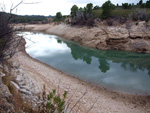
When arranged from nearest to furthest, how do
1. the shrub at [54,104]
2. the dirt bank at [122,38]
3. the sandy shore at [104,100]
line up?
the shrub at [54,104], the sandy shore at [104,100], the dirt bank at [122,38]

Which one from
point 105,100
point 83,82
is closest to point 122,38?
point 83,82

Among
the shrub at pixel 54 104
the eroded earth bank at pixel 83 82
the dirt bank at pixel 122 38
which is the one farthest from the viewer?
the dirt bank at pixel 122 38

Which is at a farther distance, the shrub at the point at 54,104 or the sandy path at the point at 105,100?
the sandy path at the point at 105,100

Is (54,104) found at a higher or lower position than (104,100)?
higher

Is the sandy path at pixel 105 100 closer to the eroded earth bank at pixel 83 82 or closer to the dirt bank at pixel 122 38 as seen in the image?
the eroded earth bank at pixel 83 82

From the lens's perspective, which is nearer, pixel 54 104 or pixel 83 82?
pixel 54 104

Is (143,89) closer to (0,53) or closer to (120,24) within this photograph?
(0,53)

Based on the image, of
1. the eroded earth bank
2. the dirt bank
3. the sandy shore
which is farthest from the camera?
the dirt bank

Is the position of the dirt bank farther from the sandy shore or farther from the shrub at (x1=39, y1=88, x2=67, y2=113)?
the shrub at (x1=39, y1=88, x2=67, y2=113)

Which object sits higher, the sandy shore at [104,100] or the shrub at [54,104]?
the shrub at [54,104]

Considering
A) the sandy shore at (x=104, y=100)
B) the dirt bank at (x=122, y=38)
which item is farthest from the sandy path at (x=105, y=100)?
the dirt bank at (x=122, y=38)

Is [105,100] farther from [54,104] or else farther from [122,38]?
[122,38]

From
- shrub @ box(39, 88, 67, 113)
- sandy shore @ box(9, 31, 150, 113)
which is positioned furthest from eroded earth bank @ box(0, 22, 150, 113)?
shrub @ box(39, 88, 67, 113)

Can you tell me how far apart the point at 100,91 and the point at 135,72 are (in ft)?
20.5
